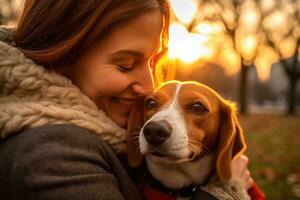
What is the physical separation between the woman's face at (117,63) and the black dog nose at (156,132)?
0.29 metres

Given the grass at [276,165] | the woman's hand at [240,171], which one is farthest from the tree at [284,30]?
the woman's hand at [240,171]

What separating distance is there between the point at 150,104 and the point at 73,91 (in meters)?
0.75

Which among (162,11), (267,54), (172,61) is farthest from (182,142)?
(267,54)

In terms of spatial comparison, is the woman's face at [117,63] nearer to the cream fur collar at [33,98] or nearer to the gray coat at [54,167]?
the cream fur collar at [33,98]

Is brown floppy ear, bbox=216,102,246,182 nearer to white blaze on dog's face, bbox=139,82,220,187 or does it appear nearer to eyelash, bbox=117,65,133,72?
white blaze on dog's face, bbox=139,82,220,187

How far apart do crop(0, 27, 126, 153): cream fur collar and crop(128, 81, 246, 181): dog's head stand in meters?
0.35

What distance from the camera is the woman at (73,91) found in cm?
167

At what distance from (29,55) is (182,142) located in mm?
945

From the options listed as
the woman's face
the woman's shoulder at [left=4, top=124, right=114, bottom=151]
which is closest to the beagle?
the woman's face

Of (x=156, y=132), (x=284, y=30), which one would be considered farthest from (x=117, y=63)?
(x=284, y=30)

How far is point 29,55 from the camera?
207cm

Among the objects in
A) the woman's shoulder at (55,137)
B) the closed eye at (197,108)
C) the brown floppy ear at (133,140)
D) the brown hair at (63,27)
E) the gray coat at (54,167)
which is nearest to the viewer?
the gray coat at (54,167)

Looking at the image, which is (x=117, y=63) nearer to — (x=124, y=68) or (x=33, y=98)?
(x=124, y=68)

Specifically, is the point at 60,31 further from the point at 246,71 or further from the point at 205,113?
the point at 246,71
